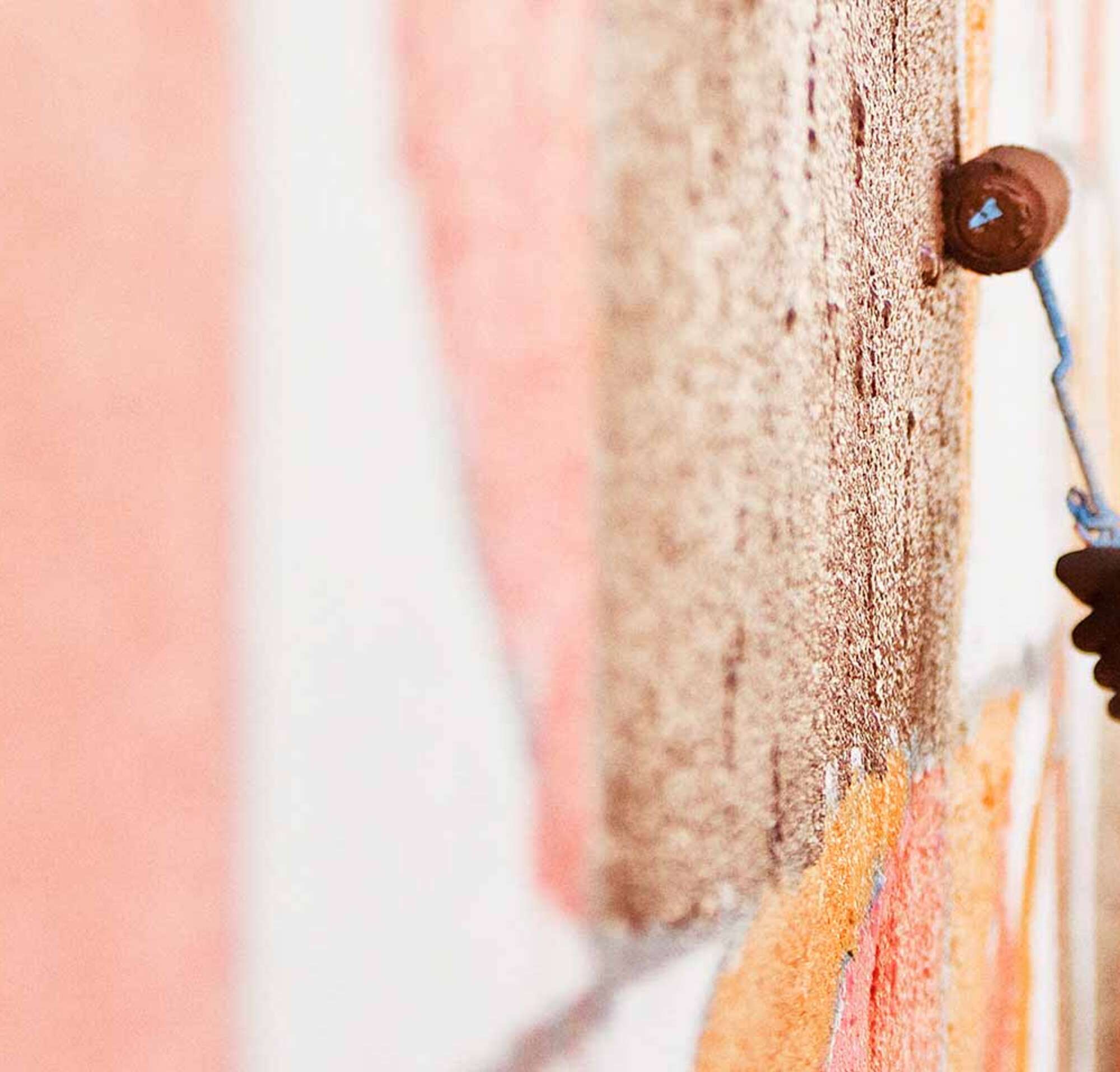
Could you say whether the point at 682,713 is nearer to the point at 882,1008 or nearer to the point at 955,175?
the point at 882,1008

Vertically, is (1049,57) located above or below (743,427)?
above

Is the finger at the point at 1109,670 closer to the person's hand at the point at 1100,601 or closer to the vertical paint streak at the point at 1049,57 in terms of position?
the person's hand at the point at 1100,601

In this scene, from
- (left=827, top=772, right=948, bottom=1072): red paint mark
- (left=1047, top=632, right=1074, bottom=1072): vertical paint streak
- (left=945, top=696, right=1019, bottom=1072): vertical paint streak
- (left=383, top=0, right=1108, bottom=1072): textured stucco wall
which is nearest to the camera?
(left=383, top=0, right=1108, bottom=1072): textured stucco wall

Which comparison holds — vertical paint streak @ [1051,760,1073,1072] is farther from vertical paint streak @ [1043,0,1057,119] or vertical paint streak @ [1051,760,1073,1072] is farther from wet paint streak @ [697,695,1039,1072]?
vertical paint streak @ [1043,0,1057,119]

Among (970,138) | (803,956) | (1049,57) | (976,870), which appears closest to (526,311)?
(803,956)

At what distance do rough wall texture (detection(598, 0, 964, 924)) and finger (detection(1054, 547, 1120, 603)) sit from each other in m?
0.46

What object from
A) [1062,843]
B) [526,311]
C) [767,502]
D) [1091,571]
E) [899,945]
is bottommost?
[1062,843]

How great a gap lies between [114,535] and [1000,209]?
Answer: 29.3 inches

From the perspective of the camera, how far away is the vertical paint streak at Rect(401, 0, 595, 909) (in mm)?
339

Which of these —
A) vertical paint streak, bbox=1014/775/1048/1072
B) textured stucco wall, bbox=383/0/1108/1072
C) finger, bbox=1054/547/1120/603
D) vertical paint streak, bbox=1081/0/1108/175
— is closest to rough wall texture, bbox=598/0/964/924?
textured stucco wall, bbox=383/0/1108/1072

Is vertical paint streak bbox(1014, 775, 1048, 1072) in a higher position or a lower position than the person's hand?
lower

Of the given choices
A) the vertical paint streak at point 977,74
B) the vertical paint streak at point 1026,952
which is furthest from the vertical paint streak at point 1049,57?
the vertical paint streak at point 1026,952

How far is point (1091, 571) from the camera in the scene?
44.9 inches

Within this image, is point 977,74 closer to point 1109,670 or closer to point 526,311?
point 1109,670
